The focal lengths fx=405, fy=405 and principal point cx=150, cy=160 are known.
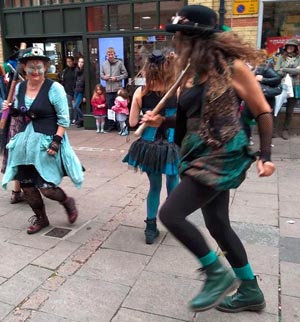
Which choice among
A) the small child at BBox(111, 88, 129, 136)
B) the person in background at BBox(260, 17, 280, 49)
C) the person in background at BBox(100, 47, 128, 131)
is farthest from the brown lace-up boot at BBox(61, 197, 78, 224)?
the person in background at BBox(260, 17, 280, 49)

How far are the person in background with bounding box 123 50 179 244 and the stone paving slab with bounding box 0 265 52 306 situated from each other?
99 centimetres

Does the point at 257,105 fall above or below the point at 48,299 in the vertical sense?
above

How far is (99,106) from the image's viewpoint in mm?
9383

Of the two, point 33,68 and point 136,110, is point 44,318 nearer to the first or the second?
point 136,110

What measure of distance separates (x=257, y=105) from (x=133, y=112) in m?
1.50

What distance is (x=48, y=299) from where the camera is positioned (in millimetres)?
2801

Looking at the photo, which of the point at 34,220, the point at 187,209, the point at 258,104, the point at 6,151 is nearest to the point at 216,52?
the point at 258,104

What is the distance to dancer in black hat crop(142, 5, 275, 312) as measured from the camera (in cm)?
222

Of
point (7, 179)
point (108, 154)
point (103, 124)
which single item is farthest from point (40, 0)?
point (7, 179)

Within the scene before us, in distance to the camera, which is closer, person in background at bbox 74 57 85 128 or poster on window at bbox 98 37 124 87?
poster on window at bbox 98 37 124 87

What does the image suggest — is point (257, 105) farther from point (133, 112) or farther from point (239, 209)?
point (239, 209)

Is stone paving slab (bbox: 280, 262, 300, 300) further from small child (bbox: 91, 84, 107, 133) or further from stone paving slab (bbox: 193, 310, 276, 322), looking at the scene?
small child (bbox: 91, 84, 107, 133)

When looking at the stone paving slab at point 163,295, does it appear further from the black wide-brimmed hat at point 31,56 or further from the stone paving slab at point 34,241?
the black wide-brimmed hat at point 31,56

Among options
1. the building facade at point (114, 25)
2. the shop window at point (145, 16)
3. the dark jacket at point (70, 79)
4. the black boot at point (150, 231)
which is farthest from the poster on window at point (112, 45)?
the black boot at point (150, 231)
